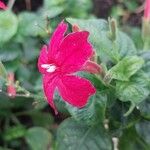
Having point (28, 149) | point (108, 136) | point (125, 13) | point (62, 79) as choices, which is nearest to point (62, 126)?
point (108, 136)

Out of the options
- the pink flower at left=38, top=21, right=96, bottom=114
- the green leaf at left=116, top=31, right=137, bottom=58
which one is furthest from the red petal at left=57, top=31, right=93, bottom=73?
the green leaf at left=116, top=31, right=137, bottom=58

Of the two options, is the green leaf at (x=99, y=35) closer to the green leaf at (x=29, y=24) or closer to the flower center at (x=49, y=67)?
the flower center at (x=49, y=67)

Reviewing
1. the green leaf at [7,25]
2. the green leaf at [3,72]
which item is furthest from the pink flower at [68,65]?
the green leaf at [7,25]

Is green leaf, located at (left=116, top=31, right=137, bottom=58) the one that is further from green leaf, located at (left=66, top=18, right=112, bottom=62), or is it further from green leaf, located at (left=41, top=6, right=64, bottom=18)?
green leaf, located at (left=41, top=6, right=64, bottom=18)

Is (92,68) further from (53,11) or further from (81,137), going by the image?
(53,11)

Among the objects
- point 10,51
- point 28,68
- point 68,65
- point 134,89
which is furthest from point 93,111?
point 28,68
